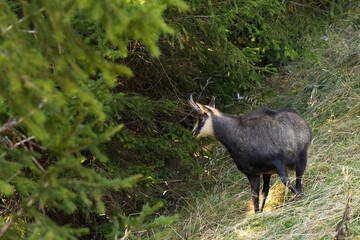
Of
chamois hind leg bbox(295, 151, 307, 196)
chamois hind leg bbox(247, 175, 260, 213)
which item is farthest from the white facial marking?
chamois hind leg bbox(295, 151, 307, 196)

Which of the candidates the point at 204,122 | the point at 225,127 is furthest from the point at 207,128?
the point at 225,127

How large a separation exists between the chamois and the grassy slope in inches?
12.8

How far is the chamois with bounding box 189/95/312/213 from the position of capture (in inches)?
251

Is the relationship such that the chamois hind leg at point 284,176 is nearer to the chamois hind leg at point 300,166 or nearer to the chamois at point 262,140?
the chamois at point 262,140

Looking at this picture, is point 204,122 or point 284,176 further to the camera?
point 204,122

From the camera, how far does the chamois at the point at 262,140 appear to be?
20.9ft

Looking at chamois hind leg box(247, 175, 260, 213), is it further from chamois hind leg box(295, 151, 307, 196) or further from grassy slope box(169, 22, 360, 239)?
chamois hind leg box(295, 151, 307, 196)

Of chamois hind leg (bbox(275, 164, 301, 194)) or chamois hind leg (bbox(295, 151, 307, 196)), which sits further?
chamois hind leg (bbox(295, 151, 307, 196))

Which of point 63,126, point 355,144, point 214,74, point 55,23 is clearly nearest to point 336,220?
point 355,144

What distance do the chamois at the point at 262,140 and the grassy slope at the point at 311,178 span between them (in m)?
0.32

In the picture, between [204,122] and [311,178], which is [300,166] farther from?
[204,122]

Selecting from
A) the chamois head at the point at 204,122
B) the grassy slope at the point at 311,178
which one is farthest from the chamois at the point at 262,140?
the grassy slope at the point at 311,178

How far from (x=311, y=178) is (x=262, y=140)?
0.97m

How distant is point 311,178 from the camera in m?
6.86
